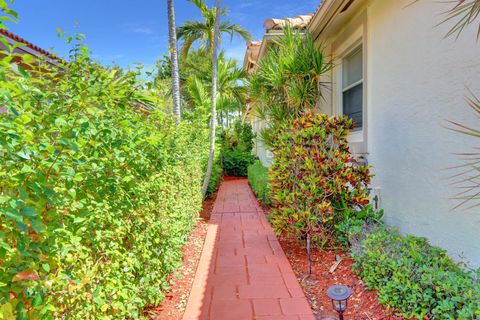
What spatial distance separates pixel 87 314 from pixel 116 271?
1.31 ft

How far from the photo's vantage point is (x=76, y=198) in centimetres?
174

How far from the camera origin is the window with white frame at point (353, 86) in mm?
5743

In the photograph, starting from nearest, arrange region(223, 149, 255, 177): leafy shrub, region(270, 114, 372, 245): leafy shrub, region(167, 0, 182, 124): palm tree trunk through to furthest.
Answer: region(270, 114, 372, 245): leafy shrub
region(167, 0, 182, 124): palm tree trunk
region(223, 149, 255, 177): leafy shrub

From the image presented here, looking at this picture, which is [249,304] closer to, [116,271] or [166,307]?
[166,307]

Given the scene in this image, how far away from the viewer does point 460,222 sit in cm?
311

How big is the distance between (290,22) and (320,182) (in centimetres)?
444

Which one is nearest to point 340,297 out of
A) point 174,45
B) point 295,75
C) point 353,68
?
point 295,75

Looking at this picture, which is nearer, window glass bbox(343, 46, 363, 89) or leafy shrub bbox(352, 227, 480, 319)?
leafy shrub bbox(352, 227, 480, 319)

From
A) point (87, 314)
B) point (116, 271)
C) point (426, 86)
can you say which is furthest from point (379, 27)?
point (87, 314)

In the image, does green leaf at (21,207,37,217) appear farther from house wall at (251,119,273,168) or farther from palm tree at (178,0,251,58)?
palm tree at (178,0,251,58)

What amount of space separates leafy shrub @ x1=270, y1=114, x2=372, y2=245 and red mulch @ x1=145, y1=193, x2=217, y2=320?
1.46 metres

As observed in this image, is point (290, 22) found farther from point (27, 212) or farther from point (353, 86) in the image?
point (27, 212)

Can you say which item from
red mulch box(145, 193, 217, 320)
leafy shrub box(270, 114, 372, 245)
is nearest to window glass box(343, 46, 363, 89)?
leafy shrub box(270, 114, 372, 245)

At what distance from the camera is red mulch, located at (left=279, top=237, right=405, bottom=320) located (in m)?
3.04
